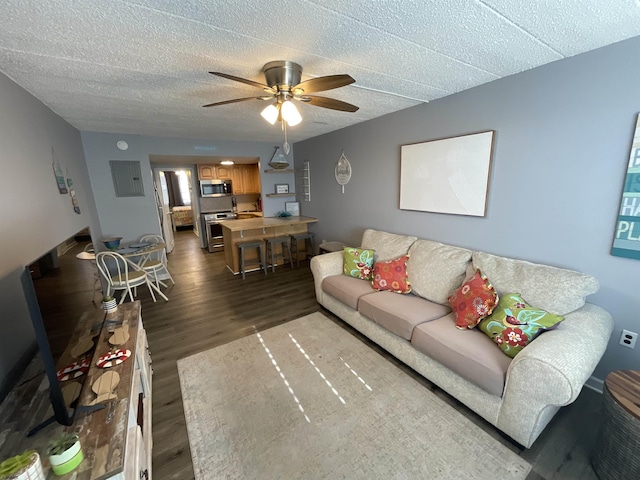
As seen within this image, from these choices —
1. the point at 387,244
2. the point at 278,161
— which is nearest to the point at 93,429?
the point at 387,244

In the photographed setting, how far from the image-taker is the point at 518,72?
2.03 meters

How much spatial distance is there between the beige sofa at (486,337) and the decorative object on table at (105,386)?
186 cm

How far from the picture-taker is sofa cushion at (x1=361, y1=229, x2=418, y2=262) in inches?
116

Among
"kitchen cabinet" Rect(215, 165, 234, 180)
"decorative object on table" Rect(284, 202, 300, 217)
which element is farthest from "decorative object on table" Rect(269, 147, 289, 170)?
"kitchen cabinet" Rect(215, 165, 234, 180)

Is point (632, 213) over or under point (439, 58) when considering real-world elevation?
under

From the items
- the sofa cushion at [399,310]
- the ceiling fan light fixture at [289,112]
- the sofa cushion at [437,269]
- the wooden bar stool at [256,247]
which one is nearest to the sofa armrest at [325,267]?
the sofa cushion at [399,310]

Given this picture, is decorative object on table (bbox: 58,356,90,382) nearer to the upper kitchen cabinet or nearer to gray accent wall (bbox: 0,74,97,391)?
gray accent wall (bbox: 0,74,97,391)

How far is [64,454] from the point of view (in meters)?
0.85

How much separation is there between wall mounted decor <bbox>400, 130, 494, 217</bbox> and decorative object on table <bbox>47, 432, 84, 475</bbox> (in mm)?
2947

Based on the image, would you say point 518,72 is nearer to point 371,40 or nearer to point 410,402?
point 371,40

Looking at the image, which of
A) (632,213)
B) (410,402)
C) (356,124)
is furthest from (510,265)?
(356,124)

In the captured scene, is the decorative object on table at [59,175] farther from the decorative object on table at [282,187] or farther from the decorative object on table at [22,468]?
the decorative object on table at [282,187]

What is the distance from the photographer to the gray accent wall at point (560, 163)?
5.52 ft

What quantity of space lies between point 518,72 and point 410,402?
265cm
